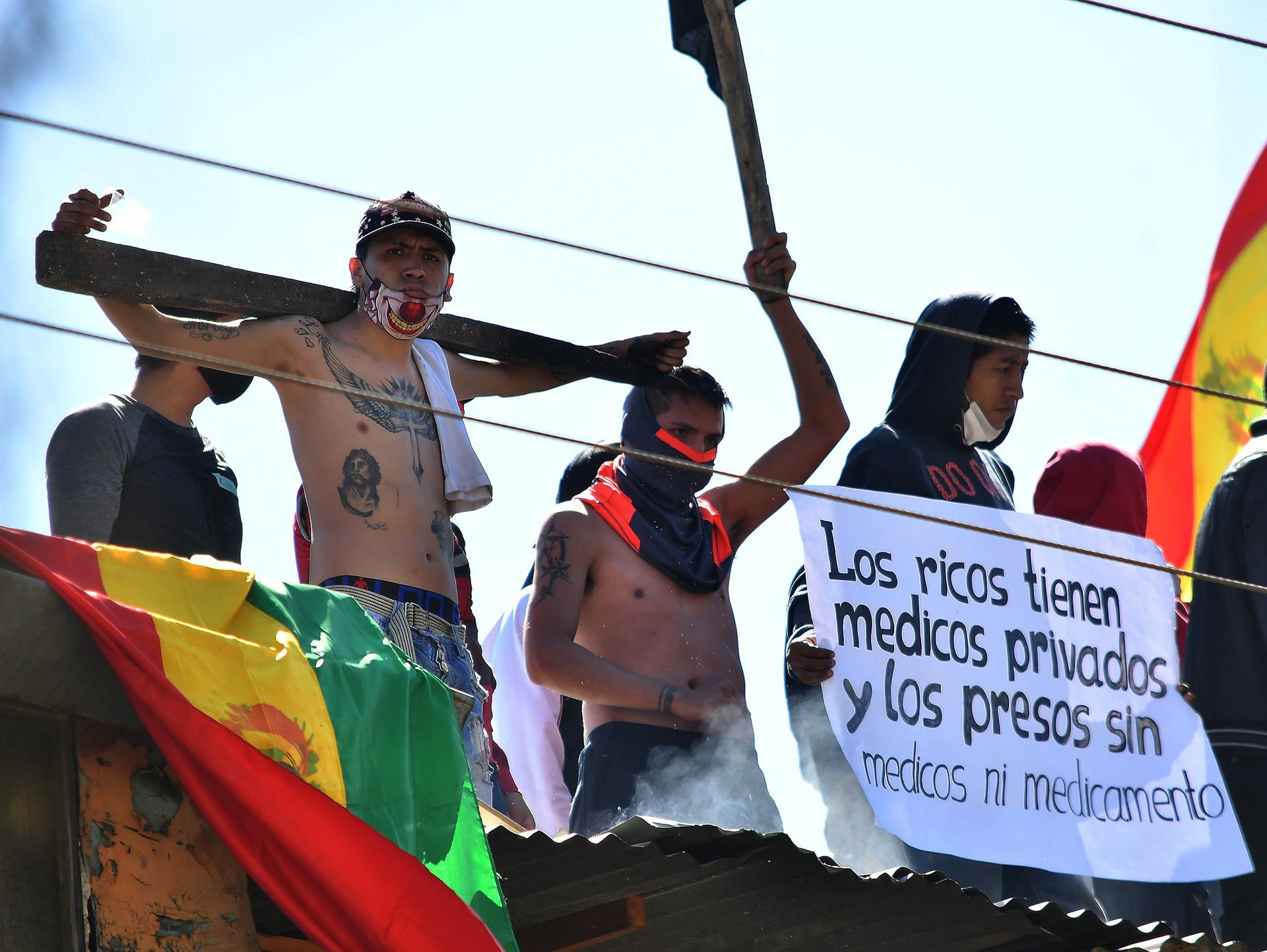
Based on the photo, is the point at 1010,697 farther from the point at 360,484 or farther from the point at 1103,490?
the point at 360,484

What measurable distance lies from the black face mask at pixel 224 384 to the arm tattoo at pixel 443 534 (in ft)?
2.22

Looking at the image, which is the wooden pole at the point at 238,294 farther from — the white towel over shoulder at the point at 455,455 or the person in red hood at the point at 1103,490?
the person in red hood at the point at 1103,490

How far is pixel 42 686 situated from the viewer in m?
3.35

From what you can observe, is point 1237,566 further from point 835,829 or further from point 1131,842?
point 835,829

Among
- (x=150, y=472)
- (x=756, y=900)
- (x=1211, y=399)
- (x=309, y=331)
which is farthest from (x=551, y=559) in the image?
(x=1211, y=399)

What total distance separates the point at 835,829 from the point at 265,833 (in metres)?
2.07

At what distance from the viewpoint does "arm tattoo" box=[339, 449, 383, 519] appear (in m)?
4.57

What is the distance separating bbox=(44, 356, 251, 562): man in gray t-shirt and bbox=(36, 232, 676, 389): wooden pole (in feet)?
0.96

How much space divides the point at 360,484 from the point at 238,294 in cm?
60

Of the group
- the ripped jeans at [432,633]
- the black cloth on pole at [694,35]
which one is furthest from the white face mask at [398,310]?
the black cloth on pole at [694,35]

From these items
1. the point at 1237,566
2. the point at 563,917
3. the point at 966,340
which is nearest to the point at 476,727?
the point at 563,917

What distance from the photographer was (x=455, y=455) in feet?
15.8

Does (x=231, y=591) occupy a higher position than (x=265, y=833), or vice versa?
(x=231, y=591)

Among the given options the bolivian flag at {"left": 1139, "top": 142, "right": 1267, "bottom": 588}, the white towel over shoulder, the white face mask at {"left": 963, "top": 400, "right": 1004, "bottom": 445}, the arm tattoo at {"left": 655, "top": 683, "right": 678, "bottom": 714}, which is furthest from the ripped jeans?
the bolivian flag at {"left": 1139, "top": 142, "right": 1267, "bottom": 588}
